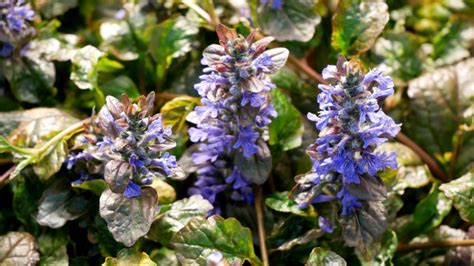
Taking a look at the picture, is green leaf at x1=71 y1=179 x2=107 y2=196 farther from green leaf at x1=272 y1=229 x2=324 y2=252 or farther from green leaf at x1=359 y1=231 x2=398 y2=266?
green leaf at x1=359 y1=231 x2=398 y2=266

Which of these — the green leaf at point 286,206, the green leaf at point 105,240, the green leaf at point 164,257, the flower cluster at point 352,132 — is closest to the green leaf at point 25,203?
the green leaf at point 105,240

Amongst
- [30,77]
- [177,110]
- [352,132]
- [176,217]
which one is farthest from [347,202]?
[30,77]

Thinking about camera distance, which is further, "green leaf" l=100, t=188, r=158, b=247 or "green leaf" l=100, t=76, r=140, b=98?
"green leaf" l=100, t=76, r=140, b=98

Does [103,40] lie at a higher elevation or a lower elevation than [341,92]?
lower

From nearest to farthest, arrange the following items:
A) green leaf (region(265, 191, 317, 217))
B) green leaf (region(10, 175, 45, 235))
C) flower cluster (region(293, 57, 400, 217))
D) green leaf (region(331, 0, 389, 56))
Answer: flower cluster (region(293, 57, 400, 217))
green leaf (region(265, 191, 317, 217))
green leaf (region(10, 175, 45, 235))
green leaf (region(331, 0, 389, 56))

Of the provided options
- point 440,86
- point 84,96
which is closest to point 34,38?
point 84,96

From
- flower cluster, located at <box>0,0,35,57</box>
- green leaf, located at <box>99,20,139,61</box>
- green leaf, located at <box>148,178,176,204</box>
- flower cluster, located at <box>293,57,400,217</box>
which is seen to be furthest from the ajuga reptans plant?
flower cluster, located at <box>0,0,35,57</box>

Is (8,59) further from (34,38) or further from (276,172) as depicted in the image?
(276,172)
